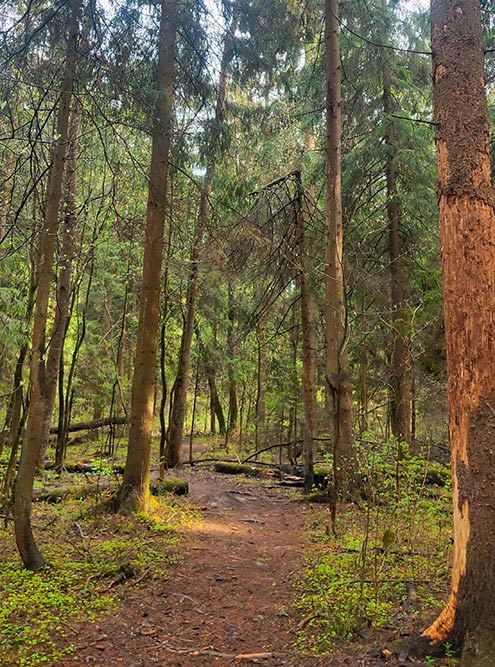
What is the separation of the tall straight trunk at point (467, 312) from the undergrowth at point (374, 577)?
775mm

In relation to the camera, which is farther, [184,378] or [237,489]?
[184,378]

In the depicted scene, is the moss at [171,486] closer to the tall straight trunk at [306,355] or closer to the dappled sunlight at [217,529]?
the dappled sunlight at [217,529]

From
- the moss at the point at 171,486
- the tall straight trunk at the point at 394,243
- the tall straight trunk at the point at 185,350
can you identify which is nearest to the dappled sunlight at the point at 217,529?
the moss at the point at 171,486

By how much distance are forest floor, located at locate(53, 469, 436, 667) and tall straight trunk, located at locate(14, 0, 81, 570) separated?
120 centimetres

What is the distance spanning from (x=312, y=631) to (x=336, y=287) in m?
5.95

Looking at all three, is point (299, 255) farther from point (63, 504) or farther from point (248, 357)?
point (248, 357)

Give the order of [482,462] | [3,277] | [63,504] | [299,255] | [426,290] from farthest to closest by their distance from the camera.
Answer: [426,290]
[3,277]
[299,255]
[63,504]
[482,462]

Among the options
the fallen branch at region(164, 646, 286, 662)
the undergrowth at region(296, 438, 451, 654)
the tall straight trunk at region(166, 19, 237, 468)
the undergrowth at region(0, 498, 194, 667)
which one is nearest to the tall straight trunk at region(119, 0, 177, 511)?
the undergrowth at region(0, 498, 194, 667)

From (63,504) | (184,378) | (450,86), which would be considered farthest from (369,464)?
(184,378)

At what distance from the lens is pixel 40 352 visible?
495cm

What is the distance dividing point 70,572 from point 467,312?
4640mm

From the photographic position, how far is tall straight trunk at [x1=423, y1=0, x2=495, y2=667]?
9.94 ft

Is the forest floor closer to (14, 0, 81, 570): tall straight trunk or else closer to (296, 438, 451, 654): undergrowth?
(296, 438, 451, 654): undergrowth

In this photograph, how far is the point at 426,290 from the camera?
12797 mm
